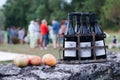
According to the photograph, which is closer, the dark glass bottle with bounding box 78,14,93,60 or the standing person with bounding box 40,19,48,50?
the dark glass bottle with bounding box 78,14,93,60

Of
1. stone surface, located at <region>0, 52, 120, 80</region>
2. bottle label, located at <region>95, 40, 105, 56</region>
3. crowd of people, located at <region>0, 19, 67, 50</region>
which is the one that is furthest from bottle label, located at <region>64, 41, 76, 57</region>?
crowd of people, located at <region>0, 19, 67, 50</region>

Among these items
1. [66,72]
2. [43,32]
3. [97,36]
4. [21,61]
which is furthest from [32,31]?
[66,72]

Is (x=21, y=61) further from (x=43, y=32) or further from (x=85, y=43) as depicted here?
(x=43, y=32)

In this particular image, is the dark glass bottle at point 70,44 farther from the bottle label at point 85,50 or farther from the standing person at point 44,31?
the standing person at point 44,31

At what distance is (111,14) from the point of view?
15992 mm

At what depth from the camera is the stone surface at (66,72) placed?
3.55m

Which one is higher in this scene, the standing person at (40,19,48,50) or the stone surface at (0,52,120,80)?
the standing person at (40,19,48,50)

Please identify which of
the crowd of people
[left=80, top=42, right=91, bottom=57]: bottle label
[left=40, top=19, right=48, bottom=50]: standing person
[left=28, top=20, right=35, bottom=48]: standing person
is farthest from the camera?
Result: [left=28, top=20, right=35, bottom=48]: standing person

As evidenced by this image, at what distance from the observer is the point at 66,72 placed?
3.64 metres

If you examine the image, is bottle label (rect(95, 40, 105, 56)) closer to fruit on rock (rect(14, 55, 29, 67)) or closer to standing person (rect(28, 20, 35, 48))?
fruit on rock (rect(14, 55, 29, 67))

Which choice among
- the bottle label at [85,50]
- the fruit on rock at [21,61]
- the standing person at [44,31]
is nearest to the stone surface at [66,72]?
the fruit on rock at [21,61]

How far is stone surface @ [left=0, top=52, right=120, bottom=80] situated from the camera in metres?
3.55

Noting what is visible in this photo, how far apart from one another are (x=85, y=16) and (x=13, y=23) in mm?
85287

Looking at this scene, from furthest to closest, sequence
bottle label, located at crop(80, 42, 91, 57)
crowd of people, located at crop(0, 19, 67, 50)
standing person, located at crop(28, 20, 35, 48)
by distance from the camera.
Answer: standing person, located at crop(28, 20, 35, 48)
crowd of people, located at crop(0, 19, 67, 50)
bottle label, located at crop(80, 42, 91, 57)
